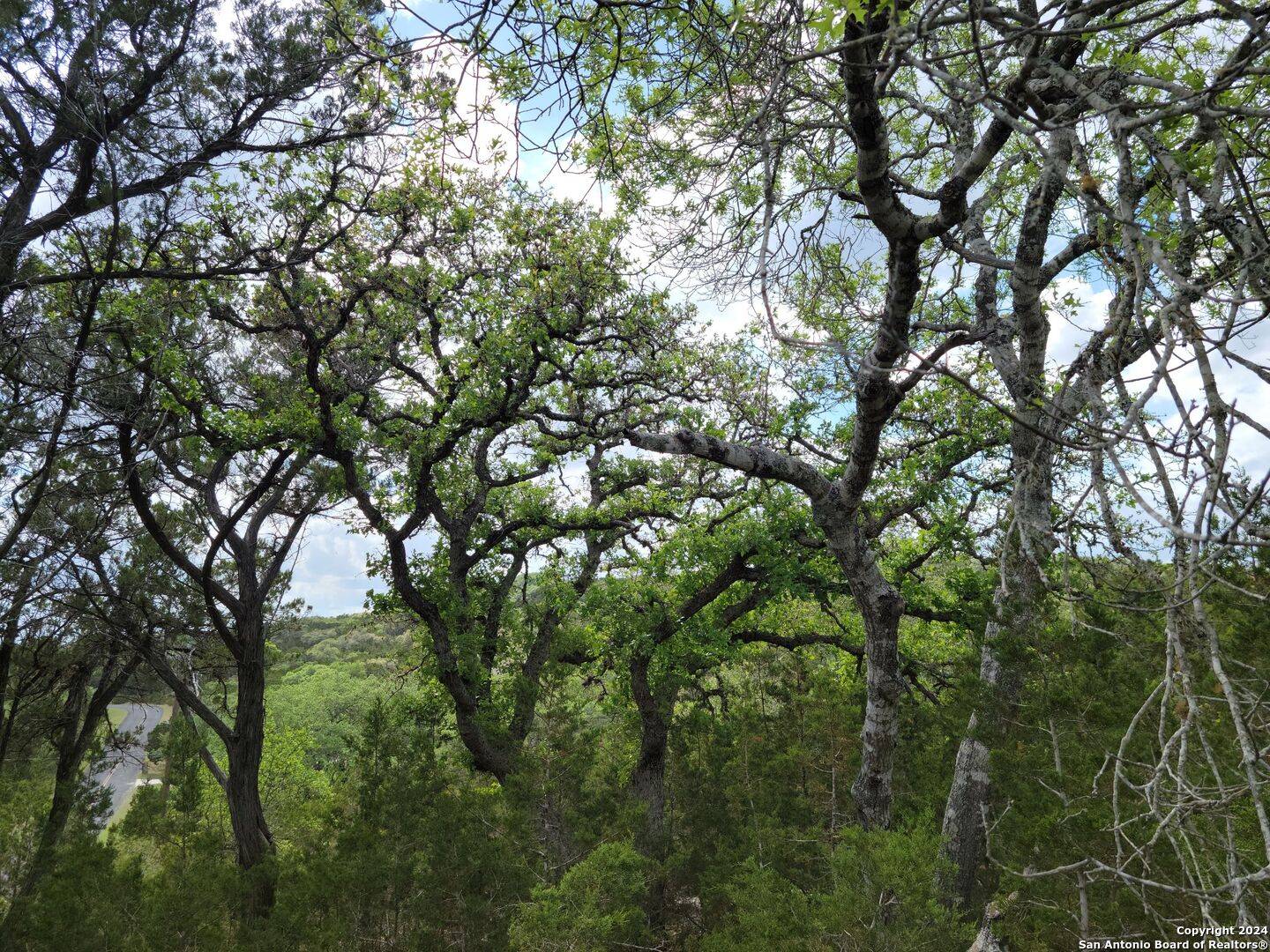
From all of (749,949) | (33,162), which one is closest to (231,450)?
(33,162)

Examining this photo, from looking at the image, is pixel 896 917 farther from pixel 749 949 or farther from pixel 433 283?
pixel 433 283

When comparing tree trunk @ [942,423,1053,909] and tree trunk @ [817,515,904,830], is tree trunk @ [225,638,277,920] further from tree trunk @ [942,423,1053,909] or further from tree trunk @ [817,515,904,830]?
tree trunk @ [942,423,1053,909]

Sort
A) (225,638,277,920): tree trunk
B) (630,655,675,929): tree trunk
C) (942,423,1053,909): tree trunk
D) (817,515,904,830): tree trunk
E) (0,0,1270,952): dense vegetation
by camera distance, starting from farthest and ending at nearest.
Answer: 1. (630,655,675,929): tree trunk
2. (225,638,277,920): tree trunk
3. (817,515,904,830): tree trunk
4. (942,423,1053,909): tree trunk
5. (0,0,1270,952): dense vegetation

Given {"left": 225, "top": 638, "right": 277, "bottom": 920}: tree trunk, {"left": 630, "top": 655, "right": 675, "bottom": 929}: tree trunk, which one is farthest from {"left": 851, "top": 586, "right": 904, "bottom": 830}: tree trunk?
{"left": 225, "top": 638, "right": 277, "bottom": 920}: tree trunk

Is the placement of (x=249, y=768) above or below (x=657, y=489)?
below

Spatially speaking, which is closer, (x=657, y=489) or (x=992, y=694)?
(x=992, y=694)

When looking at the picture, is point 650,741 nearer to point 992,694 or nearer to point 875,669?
point 875,669

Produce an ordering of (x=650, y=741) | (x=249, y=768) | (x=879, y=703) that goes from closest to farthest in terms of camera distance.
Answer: (x=879, y=703)
(x=249, y=768)
(x=650, y=741)

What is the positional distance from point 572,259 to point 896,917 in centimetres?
806

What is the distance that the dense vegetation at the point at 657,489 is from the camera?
1941 mm

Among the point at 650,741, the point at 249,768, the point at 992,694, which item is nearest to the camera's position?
the point at 992,694

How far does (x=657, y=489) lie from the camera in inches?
401

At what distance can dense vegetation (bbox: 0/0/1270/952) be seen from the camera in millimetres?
1941

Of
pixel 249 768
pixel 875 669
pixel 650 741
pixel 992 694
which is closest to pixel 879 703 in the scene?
pixel 875 669
